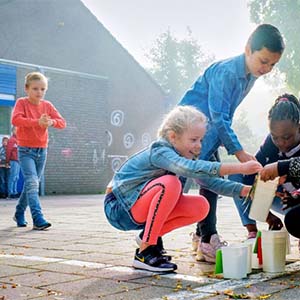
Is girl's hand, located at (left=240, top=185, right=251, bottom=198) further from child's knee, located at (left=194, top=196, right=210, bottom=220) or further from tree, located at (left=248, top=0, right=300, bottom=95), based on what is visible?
tree, located at (left=248, top=0, right=300, bottom=95)

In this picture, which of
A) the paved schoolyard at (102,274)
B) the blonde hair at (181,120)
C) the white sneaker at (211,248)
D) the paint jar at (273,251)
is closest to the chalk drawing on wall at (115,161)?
the paved schoolyard at (102,274)

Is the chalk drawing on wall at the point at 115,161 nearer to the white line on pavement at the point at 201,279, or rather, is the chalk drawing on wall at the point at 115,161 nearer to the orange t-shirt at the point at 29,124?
the orange t-shirt at the point at 29,124

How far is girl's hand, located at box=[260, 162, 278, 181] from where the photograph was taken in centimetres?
330

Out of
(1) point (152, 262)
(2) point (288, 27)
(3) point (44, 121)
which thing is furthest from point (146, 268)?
(2) point (288, 27)

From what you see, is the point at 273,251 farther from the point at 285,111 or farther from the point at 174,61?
the point at 174,61

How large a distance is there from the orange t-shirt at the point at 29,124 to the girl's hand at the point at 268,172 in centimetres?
348

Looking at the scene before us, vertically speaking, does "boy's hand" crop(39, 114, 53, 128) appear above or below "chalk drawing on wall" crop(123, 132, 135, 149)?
above

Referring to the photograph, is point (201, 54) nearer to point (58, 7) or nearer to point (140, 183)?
point (58, 7)

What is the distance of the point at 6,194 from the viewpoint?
16328mm

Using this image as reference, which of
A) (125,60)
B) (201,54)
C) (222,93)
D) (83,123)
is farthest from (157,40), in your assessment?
(222,93)

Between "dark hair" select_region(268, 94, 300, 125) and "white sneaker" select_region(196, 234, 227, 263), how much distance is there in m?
0.88

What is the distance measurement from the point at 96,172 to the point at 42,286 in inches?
697

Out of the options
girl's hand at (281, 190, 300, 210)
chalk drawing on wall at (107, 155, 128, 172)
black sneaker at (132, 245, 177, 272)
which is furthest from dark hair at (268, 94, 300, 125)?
chalk drawing on wall at (107, 155, 128, 172)

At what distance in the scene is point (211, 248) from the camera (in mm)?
3949
